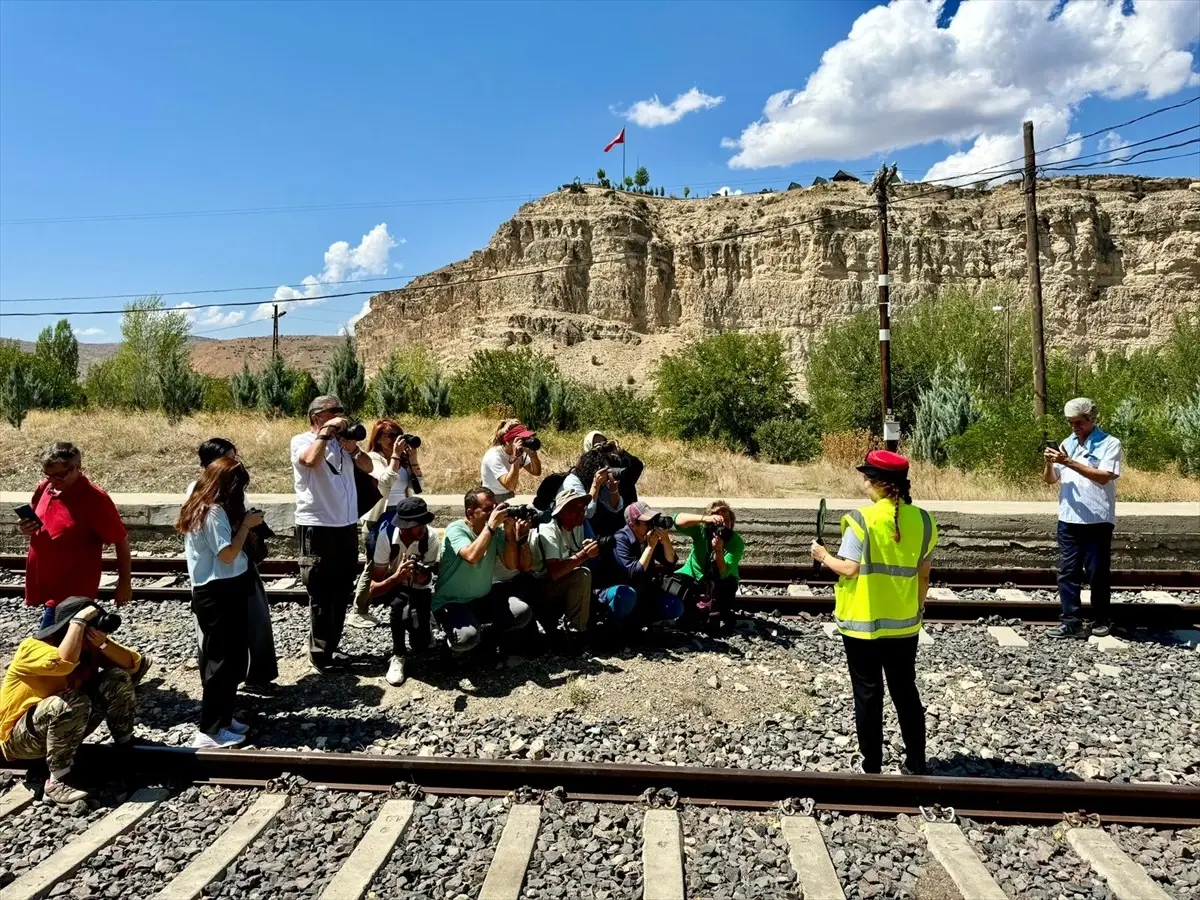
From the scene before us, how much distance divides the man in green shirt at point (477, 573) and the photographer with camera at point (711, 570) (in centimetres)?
139

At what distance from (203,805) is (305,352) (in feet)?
400

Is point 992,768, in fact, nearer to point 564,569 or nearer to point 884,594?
point 884,594

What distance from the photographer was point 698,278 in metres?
69.4

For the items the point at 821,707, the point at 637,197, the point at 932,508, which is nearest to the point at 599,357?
the point at 637,197

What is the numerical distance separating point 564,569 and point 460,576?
765 mm

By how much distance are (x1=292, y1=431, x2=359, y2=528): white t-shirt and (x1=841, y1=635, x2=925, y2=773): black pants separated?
3.50m

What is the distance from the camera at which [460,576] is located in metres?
5.67

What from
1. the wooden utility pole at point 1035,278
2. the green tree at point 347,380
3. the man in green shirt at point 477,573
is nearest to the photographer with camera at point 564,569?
the man in green shirt at point 477,573

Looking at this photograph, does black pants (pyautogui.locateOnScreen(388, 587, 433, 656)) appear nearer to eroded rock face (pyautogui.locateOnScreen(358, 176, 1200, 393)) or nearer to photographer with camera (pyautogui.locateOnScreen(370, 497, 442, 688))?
photographer with camera (pyautogui.locateOnScreen(370, 497, 442, 688))

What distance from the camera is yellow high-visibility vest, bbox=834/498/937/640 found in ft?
13.2

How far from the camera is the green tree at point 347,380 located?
32531 millimetres

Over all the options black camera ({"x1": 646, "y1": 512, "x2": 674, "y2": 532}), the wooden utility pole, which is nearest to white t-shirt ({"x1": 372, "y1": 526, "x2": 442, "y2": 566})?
black camera ({"x1": 646, "y1": 512, "x2": 674, "y2": 532})

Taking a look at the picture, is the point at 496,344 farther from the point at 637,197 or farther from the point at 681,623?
the point at 681,623

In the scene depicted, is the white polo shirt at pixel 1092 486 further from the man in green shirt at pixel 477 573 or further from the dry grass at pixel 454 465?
the dry grass at pixel 454 465
